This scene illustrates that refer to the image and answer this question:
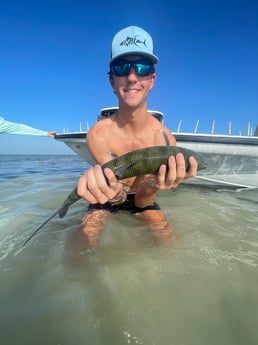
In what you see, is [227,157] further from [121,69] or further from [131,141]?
[121,69]

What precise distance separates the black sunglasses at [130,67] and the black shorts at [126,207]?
164 cm

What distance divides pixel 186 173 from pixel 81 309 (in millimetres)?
1537

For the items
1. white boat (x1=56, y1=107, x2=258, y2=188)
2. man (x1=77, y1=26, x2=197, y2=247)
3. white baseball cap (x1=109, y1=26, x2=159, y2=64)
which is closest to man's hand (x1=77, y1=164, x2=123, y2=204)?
man (x1=77, y1=26, x2=197, y2=247)

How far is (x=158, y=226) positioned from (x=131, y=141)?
4.23 ft

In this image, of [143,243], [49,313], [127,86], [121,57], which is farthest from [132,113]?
[49,313]

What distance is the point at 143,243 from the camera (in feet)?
8.99

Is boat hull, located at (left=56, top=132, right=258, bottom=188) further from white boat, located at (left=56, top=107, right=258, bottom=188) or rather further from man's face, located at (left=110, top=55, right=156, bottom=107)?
man's face, located at (left=110, top=55, right=156, bottom=107)

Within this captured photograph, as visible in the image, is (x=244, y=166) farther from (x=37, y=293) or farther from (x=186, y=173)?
(x=37, y=293)

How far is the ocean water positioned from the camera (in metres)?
1.47

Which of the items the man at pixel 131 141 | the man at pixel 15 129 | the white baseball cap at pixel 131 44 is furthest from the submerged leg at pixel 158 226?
the man at pixel 15 129

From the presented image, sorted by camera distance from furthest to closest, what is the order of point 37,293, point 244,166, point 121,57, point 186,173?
point 244,166, point 121,57, point 186,173, point 37,293

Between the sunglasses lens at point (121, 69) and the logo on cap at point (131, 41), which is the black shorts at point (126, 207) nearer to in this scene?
the sunglasses lens at point (121, 69)

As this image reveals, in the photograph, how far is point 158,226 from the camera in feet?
10.6

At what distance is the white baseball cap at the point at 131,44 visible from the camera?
3217mm
